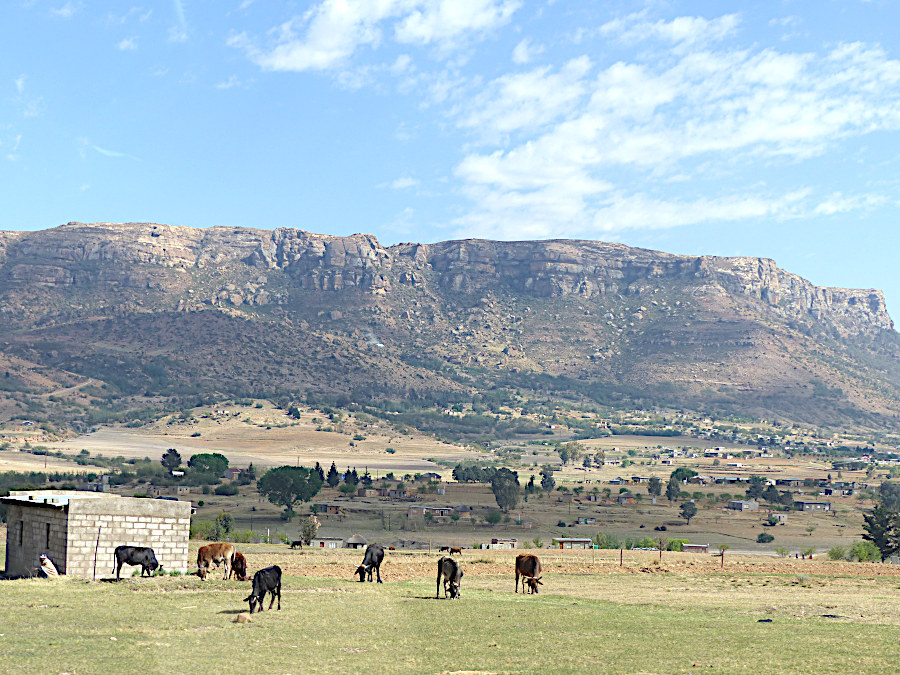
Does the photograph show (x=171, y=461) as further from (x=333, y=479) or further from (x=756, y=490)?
(x=756, y=490)

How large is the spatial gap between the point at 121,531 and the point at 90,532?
3.82ft

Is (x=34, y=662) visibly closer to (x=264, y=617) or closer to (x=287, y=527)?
(x=264, y=617)

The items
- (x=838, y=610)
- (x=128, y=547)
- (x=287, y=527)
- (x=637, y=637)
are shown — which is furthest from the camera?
(x=287, y=527)

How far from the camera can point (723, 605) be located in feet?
107

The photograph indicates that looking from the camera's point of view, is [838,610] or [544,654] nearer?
[544,654]

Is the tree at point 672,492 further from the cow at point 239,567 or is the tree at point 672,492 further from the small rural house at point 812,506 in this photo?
the cow at point 239,567

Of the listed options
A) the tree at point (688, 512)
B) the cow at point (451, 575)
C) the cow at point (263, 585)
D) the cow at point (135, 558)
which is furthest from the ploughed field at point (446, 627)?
the tree at point (688, 512)

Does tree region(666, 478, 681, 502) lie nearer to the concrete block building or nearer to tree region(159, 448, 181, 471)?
tree region(159, 448, 181, 471)

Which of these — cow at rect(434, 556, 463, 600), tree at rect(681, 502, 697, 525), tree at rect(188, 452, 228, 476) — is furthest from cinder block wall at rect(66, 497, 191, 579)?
tree at rect(188, 452, 228, 476)

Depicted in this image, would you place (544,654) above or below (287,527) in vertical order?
above

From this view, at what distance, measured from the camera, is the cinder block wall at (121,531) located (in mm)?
Answer: 33375

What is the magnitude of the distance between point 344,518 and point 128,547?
62.6 metres

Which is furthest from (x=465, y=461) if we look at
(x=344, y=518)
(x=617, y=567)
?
(x=617, y=567)

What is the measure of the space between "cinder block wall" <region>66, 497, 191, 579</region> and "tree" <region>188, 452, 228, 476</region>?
101527 mm
